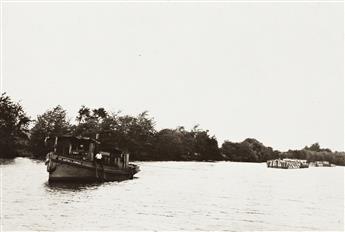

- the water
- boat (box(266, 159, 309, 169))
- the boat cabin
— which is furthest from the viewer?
boat (box(266, 159, 309, 169))

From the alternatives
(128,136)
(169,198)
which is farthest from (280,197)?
(128,136)

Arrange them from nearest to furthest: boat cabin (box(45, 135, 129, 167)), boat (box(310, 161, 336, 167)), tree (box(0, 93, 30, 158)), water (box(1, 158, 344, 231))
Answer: water (box(1, 158, 344, 231)) < boat cabin (box(45, 135, 129, 167)) < tree (box(0, 93, 30, 158)) < boat (box(310, 161, 336, 167))

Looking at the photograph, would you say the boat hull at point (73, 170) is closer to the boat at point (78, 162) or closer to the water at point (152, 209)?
the boat at point (78, 162)

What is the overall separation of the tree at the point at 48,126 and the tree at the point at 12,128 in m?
2.45

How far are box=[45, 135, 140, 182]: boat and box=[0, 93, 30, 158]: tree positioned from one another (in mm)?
40849

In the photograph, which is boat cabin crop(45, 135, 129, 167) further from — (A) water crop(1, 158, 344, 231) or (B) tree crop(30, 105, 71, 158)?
(B) tree crop(30, 105, 71, 158)

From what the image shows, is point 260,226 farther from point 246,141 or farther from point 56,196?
point 246,141

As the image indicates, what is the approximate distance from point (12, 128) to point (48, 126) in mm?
6901

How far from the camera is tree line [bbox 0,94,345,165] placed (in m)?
81.4

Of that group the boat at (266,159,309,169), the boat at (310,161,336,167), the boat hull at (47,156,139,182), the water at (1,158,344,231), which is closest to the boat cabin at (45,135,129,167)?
the boat hull at (47,156,139,182)

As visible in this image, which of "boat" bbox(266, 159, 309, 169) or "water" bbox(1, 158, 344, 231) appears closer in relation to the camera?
"water" bbox(1, 158, 344, 231)

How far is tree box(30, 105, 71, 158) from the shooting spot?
80750 millimetres

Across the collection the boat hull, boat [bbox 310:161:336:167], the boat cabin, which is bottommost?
the boat hull

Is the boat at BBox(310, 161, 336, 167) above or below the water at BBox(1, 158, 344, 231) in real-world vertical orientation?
above
